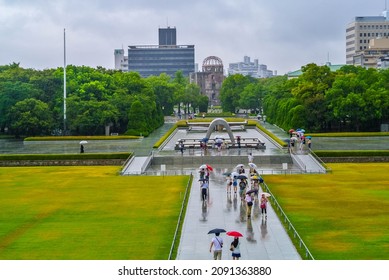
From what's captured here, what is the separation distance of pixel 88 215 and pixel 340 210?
11.6 meters

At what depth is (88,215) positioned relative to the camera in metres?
29.4

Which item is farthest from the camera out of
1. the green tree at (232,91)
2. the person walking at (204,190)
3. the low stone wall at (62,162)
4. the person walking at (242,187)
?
the green tree at (232,91)

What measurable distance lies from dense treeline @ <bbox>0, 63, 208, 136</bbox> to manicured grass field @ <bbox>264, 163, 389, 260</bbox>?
122 ft

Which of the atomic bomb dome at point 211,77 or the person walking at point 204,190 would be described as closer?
the person walking at point 204,190

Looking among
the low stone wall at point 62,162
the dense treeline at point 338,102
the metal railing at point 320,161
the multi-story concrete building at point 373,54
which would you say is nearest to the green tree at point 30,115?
the low stone wall at point 62,162

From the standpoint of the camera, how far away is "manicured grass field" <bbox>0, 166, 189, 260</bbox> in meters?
22.8

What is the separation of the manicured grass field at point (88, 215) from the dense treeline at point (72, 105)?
97.9 feet

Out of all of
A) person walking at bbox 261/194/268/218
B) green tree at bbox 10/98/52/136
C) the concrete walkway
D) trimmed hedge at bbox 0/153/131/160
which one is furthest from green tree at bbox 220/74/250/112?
person walking at bbox 261/194/268/218

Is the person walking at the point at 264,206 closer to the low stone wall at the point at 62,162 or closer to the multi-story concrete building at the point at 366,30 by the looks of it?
the low stone wall at the point at 62,162

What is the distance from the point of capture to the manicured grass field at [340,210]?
74.7ft

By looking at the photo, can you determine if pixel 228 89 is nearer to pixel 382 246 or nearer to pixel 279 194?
pixel 279 194

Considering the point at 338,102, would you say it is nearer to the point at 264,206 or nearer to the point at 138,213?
the point at 138,213

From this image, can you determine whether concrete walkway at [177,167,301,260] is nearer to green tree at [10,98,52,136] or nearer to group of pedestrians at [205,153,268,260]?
group of pedestrians at [205,153,268,260]

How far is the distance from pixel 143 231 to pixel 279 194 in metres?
10.8
